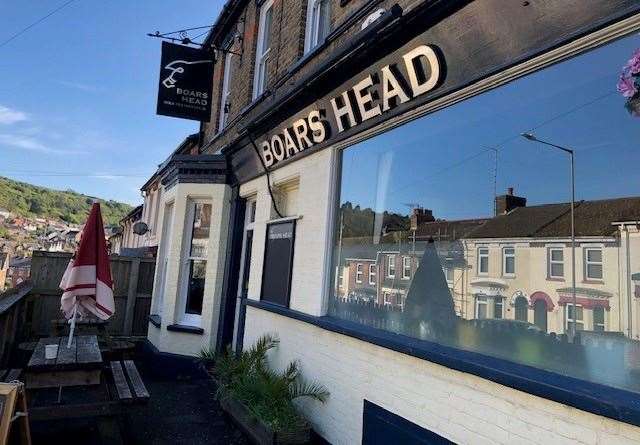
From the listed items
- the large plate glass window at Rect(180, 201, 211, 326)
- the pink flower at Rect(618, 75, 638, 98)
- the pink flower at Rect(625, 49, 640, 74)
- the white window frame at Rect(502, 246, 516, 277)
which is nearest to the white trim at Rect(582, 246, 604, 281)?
the white window frame at Rect(502, 246, 516, 277)

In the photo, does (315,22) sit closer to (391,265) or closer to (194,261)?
(391,265)

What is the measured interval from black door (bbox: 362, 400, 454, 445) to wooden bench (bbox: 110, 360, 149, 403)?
215 cm

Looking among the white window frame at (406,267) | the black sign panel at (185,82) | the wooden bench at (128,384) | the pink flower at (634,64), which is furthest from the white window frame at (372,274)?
the black sign panel at (185,82)

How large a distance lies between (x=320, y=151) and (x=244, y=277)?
3.26 meters

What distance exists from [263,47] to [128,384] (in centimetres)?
605

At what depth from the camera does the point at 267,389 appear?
15.5 feet

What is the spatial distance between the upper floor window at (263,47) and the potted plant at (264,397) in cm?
474

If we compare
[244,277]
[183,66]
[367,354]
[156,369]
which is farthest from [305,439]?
[183,66]

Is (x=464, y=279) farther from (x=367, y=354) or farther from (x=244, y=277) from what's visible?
(x=244, y=277)

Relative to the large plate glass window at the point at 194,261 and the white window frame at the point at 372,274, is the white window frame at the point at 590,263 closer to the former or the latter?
the white window frame at the point at 372,274

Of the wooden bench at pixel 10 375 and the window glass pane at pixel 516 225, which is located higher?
the window glass pane at pixel 516 225

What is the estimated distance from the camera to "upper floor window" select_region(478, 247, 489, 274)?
123 inches

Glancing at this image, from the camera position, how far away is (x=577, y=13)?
8.11ft

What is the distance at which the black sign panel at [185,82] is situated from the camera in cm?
853
